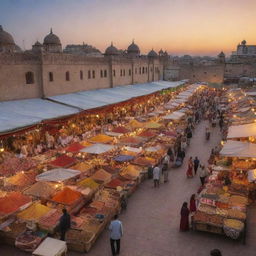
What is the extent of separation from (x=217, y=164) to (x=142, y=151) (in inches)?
162

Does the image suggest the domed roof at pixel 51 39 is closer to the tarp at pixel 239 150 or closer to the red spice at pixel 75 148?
the red spice at pixel 75 148

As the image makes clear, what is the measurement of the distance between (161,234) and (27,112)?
10.5 m

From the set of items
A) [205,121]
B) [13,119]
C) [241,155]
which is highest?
[13,119]

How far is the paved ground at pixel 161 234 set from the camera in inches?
325

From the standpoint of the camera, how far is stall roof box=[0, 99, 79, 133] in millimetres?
13656

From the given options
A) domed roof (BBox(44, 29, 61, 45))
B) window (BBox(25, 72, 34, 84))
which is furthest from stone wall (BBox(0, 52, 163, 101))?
domed roof (BBox(44, 29, 61, 45))

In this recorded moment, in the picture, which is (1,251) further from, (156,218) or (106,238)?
(156,218)

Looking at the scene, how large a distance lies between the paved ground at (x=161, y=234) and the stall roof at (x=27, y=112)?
21.4 ft

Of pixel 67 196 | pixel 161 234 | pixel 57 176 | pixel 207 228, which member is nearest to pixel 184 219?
pixel 207 228

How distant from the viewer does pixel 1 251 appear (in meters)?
8.20

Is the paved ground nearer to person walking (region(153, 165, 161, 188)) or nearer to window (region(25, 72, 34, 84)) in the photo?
person walking (region(153, 165, 161, 188))

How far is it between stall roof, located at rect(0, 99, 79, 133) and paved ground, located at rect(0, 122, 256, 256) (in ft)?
21.4

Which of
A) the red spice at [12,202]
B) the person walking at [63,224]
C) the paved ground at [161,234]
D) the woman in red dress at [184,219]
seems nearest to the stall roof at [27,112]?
the red spice at [12,202]

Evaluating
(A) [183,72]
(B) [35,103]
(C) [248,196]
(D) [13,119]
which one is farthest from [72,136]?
(A) [183,72]
